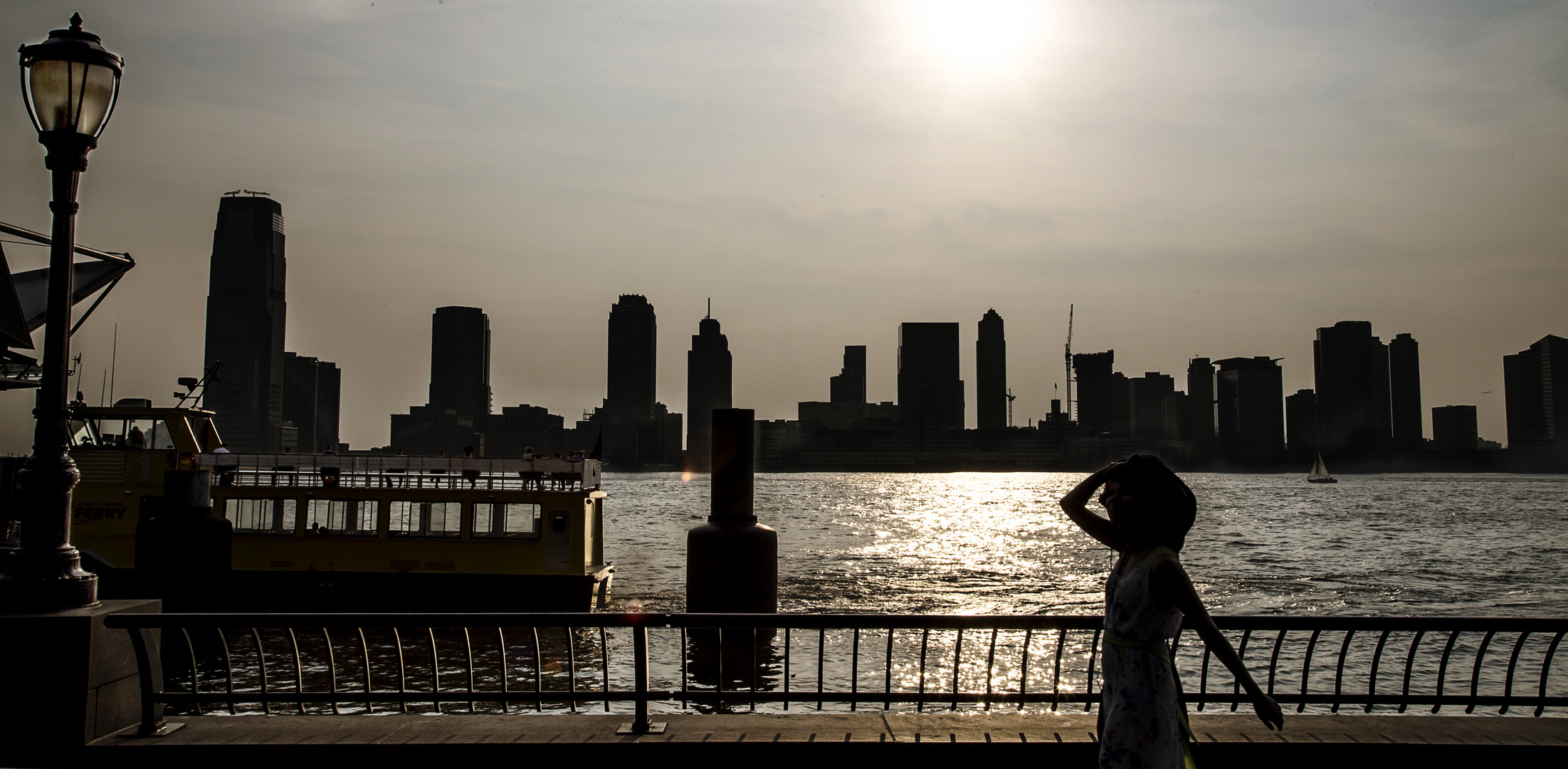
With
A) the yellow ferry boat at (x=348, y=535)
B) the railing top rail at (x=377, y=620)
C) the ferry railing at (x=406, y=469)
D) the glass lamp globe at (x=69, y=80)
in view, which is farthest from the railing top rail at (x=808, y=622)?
the ferry railing at (x=406, y=469)

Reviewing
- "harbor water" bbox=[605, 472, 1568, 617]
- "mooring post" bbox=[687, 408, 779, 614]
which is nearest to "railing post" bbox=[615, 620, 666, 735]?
"mooring post" bbox=[687, 408, 779, 614]

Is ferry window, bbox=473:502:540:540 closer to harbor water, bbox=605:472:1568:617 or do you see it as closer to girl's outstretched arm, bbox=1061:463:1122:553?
harbor water, bbox=605:472:1568:617

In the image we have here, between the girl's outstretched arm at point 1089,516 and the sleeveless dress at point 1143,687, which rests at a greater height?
the girl's outstretched arm at point 1089,516

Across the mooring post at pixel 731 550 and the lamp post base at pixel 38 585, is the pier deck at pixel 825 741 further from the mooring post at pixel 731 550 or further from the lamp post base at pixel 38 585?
the mooring post at pixel 731 550

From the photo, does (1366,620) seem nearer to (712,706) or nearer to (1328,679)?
(712,706)

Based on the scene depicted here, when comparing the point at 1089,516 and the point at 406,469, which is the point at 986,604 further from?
the point at 1089,516

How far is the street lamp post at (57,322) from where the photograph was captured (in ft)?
24.3

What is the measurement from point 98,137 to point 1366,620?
10828 mm

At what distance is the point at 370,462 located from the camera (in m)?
28.6

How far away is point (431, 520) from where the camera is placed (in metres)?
27.3

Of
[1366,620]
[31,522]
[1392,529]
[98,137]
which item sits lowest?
[1392,529]

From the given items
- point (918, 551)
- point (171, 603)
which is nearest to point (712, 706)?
point (171, 603)

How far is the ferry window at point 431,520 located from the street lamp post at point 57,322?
19.6 meters

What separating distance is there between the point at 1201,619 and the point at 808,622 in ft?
12.9
